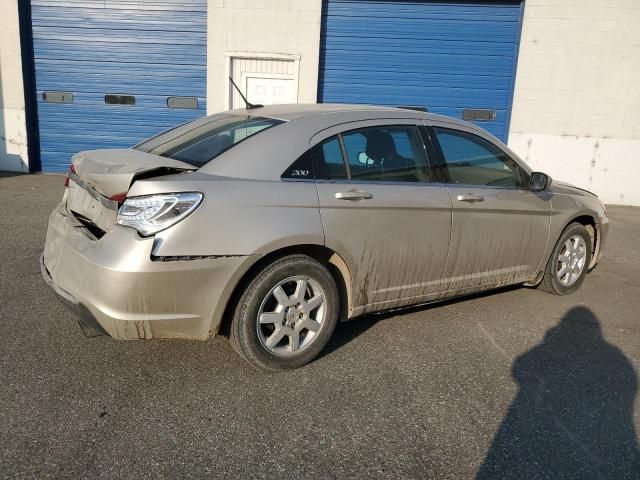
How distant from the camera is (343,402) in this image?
3010 millimetres

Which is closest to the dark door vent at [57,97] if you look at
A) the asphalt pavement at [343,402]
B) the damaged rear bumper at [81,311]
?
the asphalt pavement at [343,402]

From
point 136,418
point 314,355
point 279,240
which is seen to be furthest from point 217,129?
point 136,418

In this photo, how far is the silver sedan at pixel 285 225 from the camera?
2.86 metres

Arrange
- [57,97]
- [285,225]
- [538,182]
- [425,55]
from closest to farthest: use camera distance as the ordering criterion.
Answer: [285,225] → [538,182] → [425,55] → [57,97]

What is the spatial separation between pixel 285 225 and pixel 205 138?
0.93 metres

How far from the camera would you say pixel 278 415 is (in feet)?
9.35

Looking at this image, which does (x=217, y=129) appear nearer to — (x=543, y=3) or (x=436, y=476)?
(x=436, y=476)

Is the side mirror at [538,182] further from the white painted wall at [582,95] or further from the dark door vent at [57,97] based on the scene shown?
the dark door vent at [57,97]

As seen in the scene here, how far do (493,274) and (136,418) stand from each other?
2.81m

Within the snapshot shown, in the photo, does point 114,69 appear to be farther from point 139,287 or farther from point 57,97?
point 139,287

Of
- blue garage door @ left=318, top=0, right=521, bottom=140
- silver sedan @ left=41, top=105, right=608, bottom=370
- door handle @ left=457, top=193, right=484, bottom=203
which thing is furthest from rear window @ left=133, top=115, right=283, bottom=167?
blue garage door @ left=318, top=0, right=521, bottom=140

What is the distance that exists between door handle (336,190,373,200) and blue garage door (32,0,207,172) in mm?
8379

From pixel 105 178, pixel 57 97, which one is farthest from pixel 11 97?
pixel 105 178

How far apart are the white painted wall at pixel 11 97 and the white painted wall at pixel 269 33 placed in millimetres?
3946
